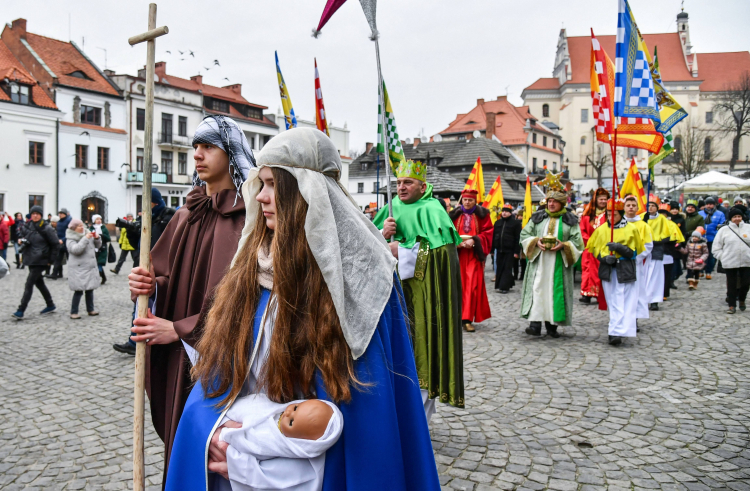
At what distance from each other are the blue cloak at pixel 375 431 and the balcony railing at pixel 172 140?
42.2 m

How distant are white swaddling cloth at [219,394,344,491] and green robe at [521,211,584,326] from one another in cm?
661

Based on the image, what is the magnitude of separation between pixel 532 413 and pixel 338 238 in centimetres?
368

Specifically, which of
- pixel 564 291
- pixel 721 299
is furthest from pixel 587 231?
pixel 564 291

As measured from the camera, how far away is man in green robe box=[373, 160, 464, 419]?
4.33m

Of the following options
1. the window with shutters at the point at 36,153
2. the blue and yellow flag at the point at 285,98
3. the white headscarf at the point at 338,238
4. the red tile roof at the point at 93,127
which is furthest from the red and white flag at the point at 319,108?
the red tile roof at the point at 93,127

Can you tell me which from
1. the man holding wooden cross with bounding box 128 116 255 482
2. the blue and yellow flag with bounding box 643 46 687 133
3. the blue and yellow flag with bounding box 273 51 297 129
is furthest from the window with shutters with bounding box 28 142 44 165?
the man holding wooden cross with bounding box 128 116 255 482

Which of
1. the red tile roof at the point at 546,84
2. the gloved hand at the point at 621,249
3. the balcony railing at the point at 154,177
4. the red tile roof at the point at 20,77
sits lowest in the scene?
the gloved hand at the point at 621,249

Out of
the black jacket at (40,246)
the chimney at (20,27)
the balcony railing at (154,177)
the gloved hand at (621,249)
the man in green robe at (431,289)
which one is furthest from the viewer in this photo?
the balcony railing at (154,177)

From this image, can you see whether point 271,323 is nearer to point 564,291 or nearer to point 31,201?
point 564,291

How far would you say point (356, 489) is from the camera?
163 cm

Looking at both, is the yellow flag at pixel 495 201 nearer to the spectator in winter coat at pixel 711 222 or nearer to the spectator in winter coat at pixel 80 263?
the spectator in winter coat at pixel 711 222

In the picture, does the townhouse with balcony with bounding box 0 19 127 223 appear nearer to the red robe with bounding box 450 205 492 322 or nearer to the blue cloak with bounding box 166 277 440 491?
the red robe with bounding box 450 205 492 322

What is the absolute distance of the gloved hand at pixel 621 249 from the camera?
24.4ft

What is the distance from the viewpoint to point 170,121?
136 ft
